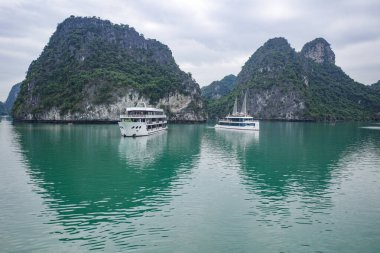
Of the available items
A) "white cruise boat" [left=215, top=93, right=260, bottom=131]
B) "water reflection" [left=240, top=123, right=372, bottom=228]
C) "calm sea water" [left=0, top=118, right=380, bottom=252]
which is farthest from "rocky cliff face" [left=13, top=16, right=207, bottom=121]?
"water reflection" [left=240, top=123, right=372, bottom=228]

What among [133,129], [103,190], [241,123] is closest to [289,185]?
[103,190]

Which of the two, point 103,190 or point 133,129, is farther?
point 133,129

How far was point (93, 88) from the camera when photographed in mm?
159875

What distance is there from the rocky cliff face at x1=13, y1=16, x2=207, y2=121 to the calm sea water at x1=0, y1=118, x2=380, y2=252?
117827 mm

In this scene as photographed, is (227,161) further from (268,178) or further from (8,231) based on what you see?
(8,231)

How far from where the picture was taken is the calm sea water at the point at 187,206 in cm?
1705

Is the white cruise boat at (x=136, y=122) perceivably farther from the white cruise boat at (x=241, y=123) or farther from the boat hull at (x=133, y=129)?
the white cruise boat at (x=241, y=123)

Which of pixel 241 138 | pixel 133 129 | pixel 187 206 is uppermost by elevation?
pixel 133 129

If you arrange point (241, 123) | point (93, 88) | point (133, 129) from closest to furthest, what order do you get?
1. point (133, 129)
2. point (241, 123)
3. point (93, 88)

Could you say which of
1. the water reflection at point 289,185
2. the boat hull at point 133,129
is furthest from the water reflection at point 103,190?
the boat hull at point 133,129

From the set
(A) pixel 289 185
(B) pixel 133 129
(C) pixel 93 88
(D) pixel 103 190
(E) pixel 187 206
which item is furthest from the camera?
(C) pixel 93 88

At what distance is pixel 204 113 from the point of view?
192 metres

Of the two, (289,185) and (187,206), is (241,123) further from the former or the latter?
(187,206)

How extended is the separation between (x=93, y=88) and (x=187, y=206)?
146178mm
